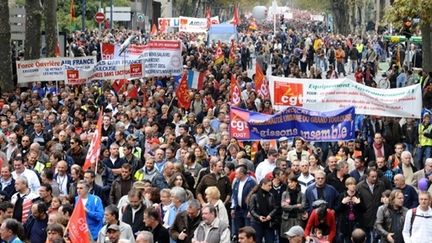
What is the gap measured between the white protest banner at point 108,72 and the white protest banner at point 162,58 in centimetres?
38

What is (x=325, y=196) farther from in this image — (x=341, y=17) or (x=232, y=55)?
(x=341, y=17)

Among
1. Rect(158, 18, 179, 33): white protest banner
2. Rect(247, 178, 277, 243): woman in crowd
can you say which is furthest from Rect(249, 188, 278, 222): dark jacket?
Rect(158, 18, 179, 33): white protest banner

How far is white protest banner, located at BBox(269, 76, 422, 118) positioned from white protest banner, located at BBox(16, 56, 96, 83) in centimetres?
839

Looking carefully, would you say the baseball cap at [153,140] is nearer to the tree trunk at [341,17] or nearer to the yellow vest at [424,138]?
the yellow vest at [424,138]

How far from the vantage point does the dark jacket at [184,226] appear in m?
12.9

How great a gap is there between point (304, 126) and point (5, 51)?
16.4 m

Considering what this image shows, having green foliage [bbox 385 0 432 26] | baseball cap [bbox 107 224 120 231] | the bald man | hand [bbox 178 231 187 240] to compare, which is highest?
green foliage [bbox 385 0 432 26]

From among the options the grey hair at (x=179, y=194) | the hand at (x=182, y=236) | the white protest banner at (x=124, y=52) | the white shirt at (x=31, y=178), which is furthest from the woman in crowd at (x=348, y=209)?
the white protest banner at (x=124, y=52)

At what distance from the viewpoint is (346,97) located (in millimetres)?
19406

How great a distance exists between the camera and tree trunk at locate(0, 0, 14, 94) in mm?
31500

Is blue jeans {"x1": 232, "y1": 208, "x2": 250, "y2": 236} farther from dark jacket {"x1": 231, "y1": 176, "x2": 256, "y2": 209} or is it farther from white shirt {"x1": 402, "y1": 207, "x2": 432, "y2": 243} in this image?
white shirt {"x1": 402, "y1": 207, "x2": 432, "y2": 243}

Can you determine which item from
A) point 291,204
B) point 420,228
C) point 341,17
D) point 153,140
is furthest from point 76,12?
point 420,228

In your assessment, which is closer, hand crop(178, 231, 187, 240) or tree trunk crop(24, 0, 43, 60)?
hand crop(178, 231, 187, 240)

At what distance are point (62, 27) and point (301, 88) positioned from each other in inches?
1597
